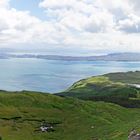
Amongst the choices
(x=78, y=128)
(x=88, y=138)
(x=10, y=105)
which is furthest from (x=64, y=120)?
(x=88, y=138)

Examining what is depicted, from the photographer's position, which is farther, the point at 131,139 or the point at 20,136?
the point at 20,136

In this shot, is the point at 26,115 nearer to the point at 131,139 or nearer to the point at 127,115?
the point at 127,115

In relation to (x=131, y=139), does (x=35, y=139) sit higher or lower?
lower

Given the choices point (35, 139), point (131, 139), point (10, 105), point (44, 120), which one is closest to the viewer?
point (131, 139)

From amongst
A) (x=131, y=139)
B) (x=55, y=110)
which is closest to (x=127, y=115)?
(x=55, y=110)

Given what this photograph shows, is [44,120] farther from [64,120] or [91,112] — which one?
[91,112]

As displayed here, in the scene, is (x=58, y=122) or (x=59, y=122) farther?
(x=59, y=122)

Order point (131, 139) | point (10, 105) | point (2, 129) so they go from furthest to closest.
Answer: point (10, 105)
point (2, 129)
point (131, 139)
